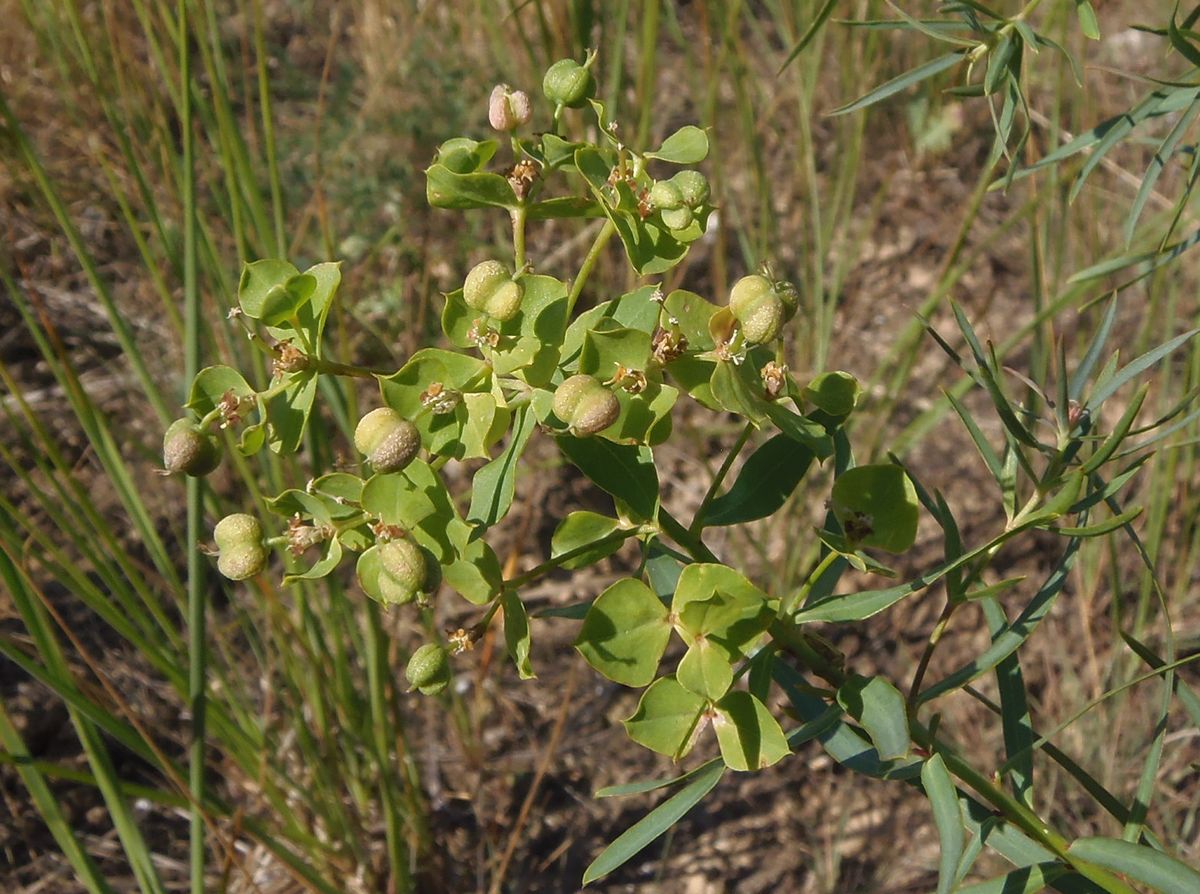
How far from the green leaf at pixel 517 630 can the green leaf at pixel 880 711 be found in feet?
0.80

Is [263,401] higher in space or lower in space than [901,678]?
higher

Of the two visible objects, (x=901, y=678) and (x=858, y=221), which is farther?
(x=858, y=221)

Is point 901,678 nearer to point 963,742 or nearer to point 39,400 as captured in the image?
point 963,742

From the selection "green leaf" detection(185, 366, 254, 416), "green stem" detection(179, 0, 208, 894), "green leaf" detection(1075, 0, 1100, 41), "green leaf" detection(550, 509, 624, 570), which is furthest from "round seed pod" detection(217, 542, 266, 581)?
"green leaf" detection(1075, 0, 1100, 41)

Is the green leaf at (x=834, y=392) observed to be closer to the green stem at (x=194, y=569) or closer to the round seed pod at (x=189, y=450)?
the round seed pod at (x=189, y=450)

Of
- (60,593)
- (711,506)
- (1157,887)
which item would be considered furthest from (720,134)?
(1157,887)

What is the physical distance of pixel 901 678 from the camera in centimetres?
205

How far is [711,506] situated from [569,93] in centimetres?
34

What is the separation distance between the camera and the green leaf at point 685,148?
0.81m

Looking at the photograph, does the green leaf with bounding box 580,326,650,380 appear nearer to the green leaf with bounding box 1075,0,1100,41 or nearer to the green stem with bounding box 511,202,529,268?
the green stem with bounding box 511,202,529,268

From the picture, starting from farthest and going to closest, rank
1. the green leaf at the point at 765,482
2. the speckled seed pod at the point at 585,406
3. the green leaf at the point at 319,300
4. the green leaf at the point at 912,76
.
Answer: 1. the green leaf at the point at 912,76
2. the green leaf at the point at 765,482
3. the green leaf at the point at 319,300
4. the speckled seed pod at the point at 585,406

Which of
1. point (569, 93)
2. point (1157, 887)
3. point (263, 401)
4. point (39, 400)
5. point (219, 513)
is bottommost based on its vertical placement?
point (39, 400)

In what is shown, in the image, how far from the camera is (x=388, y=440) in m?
0.68

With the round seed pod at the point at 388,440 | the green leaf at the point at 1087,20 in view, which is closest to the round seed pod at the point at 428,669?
the round seed pod at the point at 388,440
